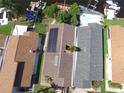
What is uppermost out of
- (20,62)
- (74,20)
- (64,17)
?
(64,17)

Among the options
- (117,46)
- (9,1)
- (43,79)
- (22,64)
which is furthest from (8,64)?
(117,46)

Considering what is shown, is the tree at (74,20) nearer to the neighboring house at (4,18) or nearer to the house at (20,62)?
the house at (20,62)

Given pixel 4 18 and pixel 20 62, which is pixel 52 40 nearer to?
pixel 20 62

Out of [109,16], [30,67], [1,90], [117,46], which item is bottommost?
[1,90]

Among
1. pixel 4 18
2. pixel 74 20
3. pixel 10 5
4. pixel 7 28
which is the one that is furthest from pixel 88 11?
pixel 4 18

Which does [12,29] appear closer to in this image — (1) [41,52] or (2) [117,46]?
(1) [41,52]

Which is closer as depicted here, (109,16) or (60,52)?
(60,52)
